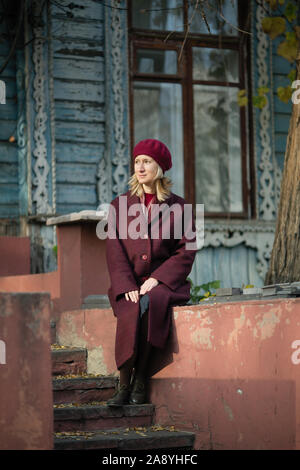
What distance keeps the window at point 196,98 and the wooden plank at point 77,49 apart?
1.34 feet

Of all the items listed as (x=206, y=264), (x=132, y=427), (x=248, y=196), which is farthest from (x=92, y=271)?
(x=248, y=196)

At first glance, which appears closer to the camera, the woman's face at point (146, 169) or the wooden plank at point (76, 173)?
the woman's face at point (146, 169)

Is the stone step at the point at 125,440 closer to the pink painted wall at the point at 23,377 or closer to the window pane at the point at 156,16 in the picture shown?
the pink painted wall at the point at 23,377

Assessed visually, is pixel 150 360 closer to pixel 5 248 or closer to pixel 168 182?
pixel 168 182

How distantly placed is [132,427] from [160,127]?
14.6 ft

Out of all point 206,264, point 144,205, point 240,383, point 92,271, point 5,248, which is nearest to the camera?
point 240,383

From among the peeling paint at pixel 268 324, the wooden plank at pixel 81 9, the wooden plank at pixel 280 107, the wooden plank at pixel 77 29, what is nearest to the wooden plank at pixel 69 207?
the wooden plank at pixel 77 29

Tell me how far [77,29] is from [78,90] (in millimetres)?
622

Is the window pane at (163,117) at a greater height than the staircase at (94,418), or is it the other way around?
the window pane at (163,117)

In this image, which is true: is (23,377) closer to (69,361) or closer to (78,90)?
(69,361)

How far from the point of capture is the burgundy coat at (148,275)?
16.3 ft

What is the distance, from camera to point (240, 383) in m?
4.36

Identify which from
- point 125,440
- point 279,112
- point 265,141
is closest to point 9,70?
point 265,141

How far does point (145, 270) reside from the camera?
5.25m
